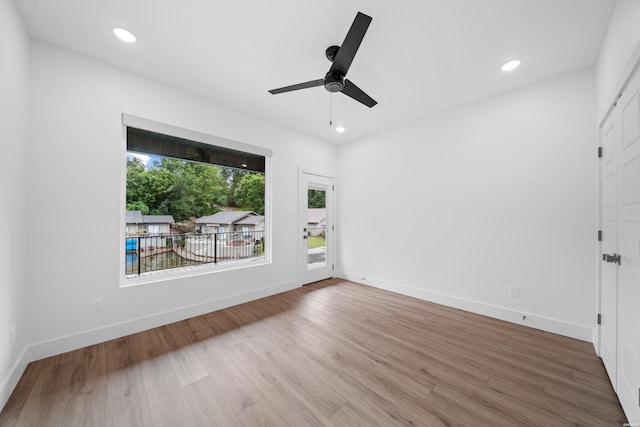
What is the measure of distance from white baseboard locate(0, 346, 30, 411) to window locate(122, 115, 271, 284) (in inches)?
33.5

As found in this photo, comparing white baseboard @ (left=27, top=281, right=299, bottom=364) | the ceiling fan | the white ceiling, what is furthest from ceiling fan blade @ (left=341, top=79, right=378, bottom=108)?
white baseboard @ (left=27, top=281, right=299, bottom=364)

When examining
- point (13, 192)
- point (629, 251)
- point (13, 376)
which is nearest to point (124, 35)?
point (13, 192)

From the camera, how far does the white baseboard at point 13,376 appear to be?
159cm

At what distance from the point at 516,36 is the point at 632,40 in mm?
803

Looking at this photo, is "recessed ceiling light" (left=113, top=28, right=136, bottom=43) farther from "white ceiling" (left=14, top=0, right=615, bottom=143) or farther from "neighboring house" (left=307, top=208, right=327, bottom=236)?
"neighboring house" (left=307, top=208, right=327, bottom=236)

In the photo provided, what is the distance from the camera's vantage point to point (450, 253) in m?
3.38

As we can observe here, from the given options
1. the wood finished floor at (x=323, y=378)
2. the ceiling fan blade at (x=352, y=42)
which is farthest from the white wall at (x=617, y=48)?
the wood finished floor at (x=323, y=378)

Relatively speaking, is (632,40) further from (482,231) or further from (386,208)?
(386,208)

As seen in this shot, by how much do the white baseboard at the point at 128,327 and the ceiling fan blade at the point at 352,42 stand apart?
10.3 feet

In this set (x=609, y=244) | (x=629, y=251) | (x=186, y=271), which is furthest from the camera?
(x=186, y=271)

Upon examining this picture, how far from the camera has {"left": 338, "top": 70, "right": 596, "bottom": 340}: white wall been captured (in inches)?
98.1

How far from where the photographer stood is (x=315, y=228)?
184 inches

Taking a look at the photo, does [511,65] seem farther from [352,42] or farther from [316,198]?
[316,198]

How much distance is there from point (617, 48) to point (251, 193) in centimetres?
413
